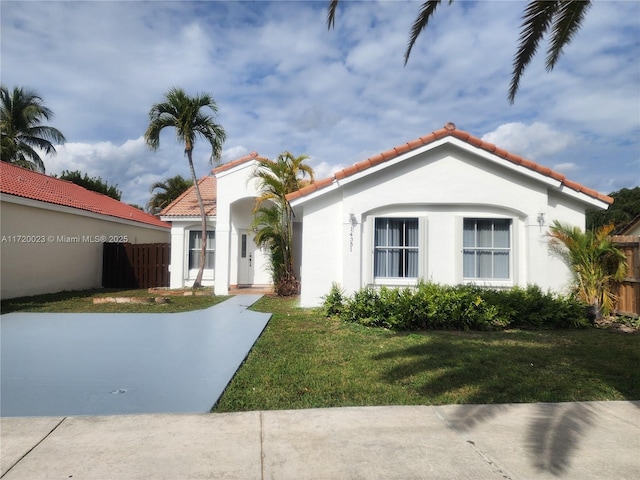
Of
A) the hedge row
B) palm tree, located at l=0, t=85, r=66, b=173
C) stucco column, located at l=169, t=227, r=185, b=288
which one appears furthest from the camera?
palm tree, located at l=0, t=85, r=66, b=173

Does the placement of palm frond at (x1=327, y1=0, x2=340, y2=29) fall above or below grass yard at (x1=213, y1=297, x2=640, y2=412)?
above

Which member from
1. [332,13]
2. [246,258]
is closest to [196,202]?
[246,258]

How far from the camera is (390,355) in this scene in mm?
6355

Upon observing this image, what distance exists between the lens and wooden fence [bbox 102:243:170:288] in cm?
1722

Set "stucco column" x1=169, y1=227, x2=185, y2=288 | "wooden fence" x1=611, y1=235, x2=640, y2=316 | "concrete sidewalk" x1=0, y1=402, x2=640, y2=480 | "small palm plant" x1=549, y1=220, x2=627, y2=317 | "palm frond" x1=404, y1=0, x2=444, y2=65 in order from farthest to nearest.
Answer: "stucco column" x1=169, y1=227, x2=185, y2=288 < "small palm plant" x1=549, y1=220, x2=627, y2=317 < "wooden fence" x1=611, y1=235, x2=640, y2=316 < "palm frond" x1=404, y1=0, x2=444, y2=65 < "concrete sidewalk" x1=0, y1=402, x2=640, y2=480

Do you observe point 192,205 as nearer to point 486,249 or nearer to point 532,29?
point 486,249

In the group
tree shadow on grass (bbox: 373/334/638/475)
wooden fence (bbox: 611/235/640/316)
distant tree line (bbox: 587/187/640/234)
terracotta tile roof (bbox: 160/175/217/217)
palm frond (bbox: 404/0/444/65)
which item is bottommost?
tree shadow on grass (bbox: 373/334/638/475)

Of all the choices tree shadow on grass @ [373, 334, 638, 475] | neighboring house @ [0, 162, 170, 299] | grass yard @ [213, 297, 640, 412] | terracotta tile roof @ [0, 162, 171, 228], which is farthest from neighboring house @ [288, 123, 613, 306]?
terracotta tile roof @ [0, 162, 171, 228]

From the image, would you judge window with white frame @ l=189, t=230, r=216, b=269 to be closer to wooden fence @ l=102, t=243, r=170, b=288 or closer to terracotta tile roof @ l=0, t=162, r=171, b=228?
wooden fence @ l=102, t=243, r=170, b=288

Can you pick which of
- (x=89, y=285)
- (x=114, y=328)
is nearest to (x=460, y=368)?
(x=114, y=328)

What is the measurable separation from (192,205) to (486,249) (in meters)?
11.9

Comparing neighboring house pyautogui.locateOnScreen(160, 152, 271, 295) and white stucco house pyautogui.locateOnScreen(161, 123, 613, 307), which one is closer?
white stucco house pyautogui.locateOnScreen(161, 123, 613, 307)

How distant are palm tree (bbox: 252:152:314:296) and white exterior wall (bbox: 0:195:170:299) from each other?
7.13 m

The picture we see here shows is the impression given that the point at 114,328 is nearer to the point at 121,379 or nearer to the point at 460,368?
the point at 121,379
